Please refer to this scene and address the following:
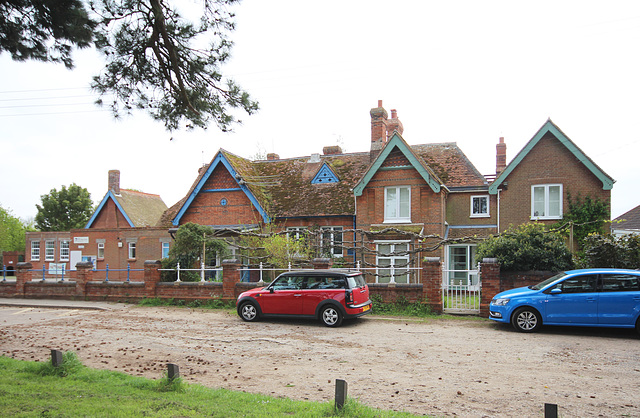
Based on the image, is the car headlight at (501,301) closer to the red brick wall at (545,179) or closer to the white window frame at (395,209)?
the white window frame at (395,209)

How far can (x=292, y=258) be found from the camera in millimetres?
17719

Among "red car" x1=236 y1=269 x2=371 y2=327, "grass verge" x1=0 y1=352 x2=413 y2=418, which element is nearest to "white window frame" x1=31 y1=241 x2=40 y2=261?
"red car" x1=236 y1=269 x2=371 y2=327

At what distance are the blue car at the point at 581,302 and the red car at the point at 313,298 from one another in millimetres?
3985

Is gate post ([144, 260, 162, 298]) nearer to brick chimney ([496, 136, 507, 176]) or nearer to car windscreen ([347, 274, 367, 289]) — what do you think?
car windscreen ([347, 274, 367, 289])

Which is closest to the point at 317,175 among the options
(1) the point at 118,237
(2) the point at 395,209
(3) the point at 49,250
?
(2) the point at 395,209

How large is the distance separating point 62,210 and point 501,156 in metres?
45.8

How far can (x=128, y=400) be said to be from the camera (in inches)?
240

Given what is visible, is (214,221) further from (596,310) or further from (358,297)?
(596,310)

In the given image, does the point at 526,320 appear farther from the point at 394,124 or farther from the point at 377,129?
the point at 394,124

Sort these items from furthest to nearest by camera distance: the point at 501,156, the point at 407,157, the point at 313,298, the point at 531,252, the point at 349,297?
the point at 501,156
the point at 407,157
the point at 531,252
the point at 313,298
the point at 349,297

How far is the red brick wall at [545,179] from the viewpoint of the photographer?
2105 cm

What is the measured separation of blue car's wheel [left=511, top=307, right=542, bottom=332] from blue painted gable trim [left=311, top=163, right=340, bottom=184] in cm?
1463

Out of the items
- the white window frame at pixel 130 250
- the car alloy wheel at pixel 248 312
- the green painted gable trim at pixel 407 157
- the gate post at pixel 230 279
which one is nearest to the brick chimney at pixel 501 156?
the green painted gable trim at pixel 407 157

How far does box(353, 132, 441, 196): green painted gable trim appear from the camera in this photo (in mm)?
21062
